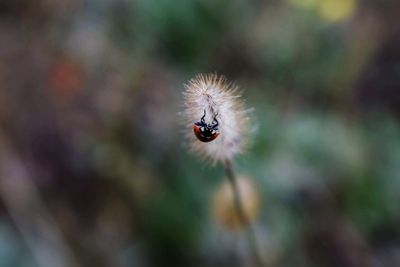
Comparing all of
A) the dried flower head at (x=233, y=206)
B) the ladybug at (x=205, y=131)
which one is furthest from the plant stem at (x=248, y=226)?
the ladybug at (x=205, y=131)

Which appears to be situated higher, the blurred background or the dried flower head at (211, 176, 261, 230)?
the blurred background

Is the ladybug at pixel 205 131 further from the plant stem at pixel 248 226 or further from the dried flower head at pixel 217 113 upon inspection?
the plant stem at pixel 248 226

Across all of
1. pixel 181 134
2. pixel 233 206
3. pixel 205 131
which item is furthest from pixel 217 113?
pixel 181 134

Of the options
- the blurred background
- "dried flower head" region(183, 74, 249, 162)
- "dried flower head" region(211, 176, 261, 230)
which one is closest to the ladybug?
"dried flower head" region(183, 74, 249, 162)

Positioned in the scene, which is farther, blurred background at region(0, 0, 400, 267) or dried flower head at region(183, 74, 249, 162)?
blurred background at region(0, 0, 400, 267)

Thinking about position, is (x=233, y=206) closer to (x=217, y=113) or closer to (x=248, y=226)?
(x=248, y=226)

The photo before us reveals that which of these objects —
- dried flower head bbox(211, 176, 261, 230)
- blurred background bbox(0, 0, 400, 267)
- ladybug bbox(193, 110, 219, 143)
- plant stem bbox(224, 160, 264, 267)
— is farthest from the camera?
blurred background bbox(0, 0, 400, 267)

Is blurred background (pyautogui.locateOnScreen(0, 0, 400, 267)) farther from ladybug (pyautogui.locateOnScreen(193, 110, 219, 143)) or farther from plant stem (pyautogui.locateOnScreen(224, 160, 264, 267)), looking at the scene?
ladybug (pyautogui.locateOnScreen(193, 110, 219, 143))
